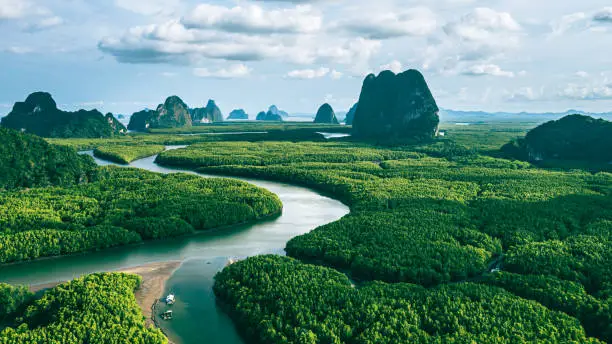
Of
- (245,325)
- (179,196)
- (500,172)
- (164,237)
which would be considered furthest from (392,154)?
(245,325)

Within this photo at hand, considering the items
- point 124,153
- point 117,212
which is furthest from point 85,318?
point 124,153

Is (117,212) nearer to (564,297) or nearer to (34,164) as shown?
(34,164)

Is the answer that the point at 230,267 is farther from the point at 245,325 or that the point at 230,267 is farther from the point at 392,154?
the point at 392,154

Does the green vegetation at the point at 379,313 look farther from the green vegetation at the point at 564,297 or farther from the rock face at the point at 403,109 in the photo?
the rock face at the point at 403,109

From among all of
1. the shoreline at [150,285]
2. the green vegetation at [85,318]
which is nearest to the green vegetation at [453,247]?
the shoreline at [150,285]

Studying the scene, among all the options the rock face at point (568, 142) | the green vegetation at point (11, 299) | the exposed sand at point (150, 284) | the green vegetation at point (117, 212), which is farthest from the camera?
the rock face at point (568, 142)
